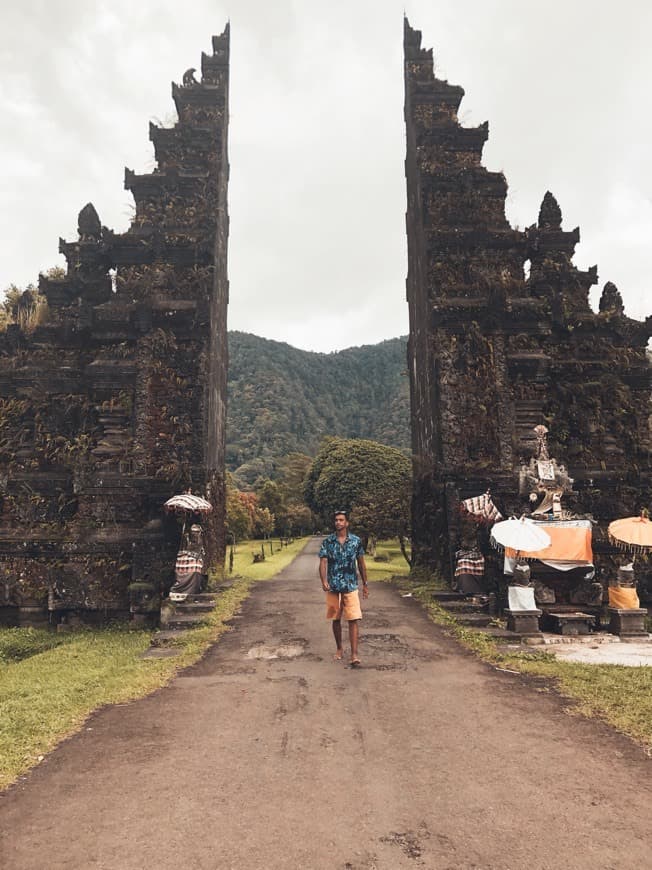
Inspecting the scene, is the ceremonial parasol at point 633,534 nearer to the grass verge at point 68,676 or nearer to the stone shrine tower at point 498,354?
the stone shrine tower at point 498,354

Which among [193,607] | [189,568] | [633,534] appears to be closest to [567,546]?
[633,534]

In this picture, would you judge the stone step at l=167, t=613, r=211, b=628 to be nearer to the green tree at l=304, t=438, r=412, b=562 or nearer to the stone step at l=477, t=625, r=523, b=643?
the stone step at l=477, t=625, r=523, b=643

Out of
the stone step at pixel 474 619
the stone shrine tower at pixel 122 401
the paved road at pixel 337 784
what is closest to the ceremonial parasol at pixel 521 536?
the stone step at pixel 474 619

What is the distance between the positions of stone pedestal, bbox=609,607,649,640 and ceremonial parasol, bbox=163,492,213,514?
27.8ft

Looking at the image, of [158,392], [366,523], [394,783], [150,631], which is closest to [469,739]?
[394,783]

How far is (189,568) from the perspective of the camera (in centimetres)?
1292

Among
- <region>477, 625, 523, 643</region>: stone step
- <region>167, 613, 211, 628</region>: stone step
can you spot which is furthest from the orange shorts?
<region>167, 613, 211, 628</region>: stone step

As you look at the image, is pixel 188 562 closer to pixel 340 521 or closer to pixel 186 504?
pixel 186 504

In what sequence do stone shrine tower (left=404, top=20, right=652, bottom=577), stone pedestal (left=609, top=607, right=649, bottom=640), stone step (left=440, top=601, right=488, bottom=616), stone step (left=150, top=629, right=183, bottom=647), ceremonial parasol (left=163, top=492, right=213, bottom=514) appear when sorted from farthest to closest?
stone shrine tower (left=404, top=20, right=652, bottom=577) < ceremonial parasol (left=163, top=492, right=213, bottom=514) < stone step (left=440, top=601, right=488, bottom=616) < stone pedestal (left=609, top=607, right=649, bottom=640) < stone step (left=150, top=629, right=183, bottom=647)

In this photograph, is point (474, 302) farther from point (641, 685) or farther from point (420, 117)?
point (641, 685)

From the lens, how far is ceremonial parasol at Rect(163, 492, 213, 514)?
13023 millimetres

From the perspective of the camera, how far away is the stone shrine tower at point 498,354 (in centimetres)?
1562

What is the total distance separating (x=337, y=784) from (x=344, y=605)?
3.51m

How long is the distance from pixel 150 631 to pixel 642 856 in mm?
10923
